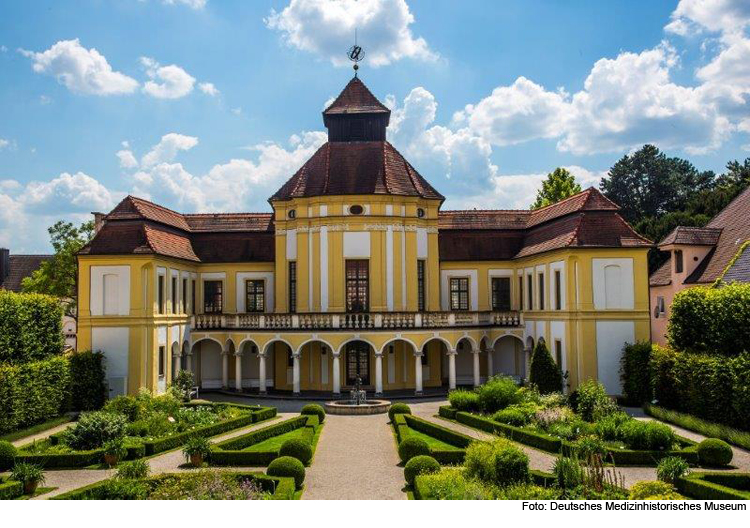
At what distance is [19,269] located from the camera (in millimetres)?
78688

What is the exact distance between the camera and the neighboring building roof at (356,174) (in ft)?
139

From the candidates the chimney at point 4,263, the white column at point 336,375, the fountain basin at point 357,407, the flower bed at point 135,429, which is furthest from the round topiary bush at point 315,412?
the chimney at point 4,263

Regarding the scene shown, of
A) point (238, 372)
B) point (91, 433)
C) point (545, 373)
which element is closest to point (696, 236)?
point (545, 373)

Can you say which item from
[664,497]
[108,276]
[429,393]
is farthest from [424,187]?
[664,497]

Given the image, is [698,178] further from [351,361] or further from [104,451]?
[104,451]

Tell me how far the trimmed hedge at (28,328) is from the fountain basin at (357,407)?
44.5 ft

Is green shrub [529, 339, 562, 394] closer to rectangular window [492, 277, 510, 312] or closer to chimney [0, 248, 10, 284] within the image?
rectangular window [492, 277, 510, 312]

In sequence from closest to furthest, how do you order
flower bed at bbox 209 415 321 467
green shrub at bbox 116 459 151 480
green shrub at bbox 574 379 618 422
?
green shrub at bbox 116 459 151 480
flower bed at bbox 209 415 321 467
green shrub at bbox 574 379 618 422

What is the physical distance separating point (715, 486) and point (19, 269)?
255 ft

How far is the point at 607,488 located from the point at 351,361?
25.4 m

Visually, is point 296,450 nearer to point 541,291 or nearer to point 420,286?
point 420,286

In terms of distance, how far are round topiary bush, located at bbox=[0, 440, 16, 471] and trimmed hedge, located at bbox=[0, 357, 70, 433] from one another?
18.2 ft

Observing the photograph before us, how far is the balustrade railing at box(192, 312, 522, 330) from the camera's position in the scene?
1534 inches

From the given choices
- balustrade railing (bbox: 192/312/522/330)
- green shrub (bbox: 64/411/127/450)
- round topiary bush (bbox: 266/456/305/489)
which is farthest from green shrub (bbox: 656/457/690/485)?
balustrade railing (bbox: 192/312/522/330)
